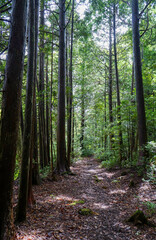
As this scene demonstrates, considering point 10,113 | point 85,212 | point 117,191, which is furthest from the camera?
point 117,191

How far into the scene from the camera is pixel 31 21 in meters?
4.05

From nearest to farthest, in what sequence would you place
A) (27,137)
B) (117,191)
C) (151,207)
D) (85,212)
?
(27,137), (151,207), (85,212), (117,191)

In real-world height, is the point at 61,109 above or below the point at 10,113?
above

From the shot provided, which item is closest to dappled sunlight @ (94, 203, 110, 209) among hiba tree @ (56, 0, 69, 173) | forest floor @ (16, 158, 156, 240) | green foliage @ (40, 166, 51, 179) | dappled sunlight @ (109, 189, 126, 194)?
forest floor @ (16, 158, 156, 240)

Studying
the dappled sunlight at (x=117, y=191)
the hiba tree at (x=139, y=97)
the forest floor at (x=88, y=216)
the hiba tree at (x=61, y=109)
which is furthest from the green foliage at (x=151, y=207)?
the hiba tree at (x=61, y=109)

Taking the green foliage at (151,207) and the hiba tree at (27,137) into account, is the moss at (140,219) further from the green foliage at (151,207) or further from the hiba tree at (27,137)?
the hiba tree at (27,137)

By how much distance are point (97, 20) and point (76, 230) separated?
1251 cm

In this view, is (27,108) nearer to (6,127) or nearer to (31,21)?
(6,127)

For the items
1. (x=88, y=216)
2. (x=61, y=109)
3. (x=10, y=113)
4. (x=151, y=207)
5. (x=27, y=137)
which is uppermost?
(x=61, y=109)

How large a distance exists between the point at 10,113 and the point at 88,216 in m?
3.61

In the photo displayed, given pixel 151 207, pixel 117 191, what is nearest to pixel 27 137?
pixel 151 207

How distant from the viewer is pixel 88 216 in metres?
4.61

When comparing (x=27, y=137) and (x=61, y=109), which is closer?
(x=27, y=137)

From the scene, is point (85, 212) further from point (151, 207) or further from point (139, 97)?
point (139, 97)
